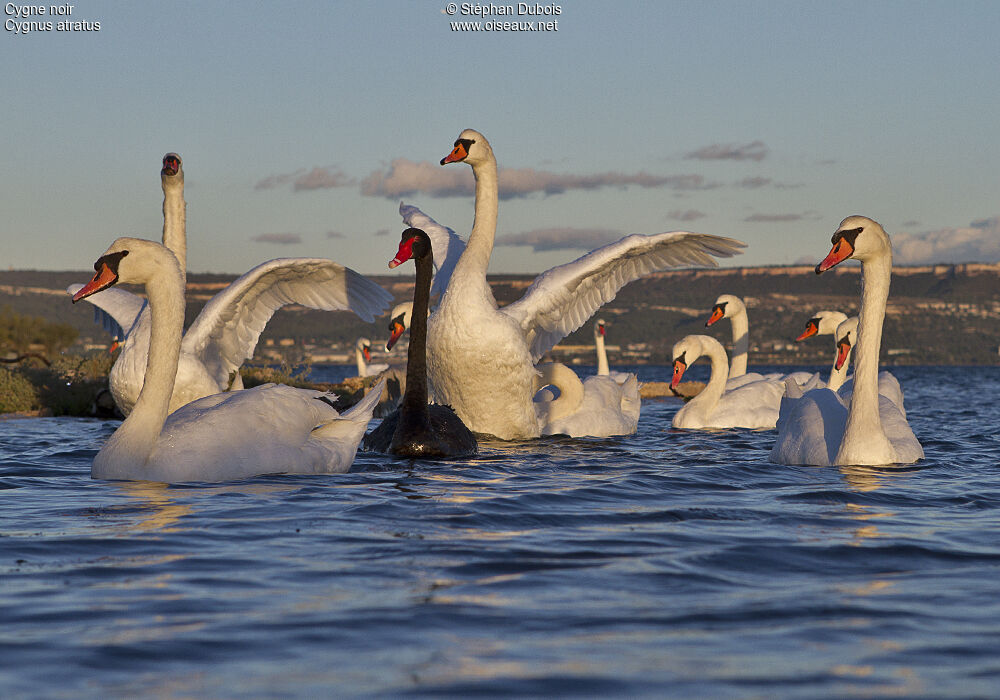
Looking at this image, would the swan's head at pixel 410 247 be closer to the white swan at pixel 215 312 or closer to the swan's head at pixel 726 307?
the white swan at pixel 215 312

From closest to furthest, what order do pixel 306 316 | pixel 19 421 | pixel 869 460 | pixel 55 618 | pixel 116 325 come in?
pixel 55 618
pixel 869 460
pixel 116 325
pixel 19 421
pixel 306 316

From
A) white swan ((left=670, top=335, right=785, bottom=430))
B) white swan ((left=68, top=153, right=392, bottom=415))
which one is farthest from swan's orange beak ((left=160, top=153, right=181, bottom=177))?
white swan ((left=670, top=335, right=785, bottom=430))

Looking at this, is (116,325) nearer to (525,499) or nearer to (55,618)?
(525,499)

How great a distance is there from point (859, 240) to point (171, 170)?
7.85 m

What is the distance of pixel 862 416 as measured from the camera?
984 centimetres

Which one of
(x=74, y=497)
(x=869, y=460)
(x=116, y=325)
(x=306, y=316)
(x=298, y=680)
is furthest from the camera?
(x=306, y=316)

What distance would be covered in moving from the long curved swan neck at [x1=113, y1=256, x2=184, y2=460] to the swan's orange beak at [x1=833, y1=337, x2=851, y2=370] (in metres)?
9.56

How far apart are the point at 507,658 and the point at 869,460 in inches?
243

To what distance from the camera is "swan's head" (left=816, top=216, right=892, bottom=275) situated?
9844mm

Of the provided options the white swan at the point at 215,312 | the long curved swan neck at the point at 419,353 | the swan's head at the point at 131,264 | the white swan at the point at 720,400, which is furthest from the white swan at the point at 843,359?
the swan's head at the point at 131,264

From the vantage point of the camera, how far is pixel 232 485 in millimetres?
8523

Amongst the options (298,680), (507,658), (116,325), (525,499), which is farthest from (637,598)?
(116,325)

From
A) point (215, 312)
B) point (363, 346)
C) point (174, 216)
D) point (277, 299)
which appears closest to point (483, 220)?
point (277, 299)

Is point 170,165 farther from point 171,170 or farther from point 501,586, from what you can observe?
point 501,586
